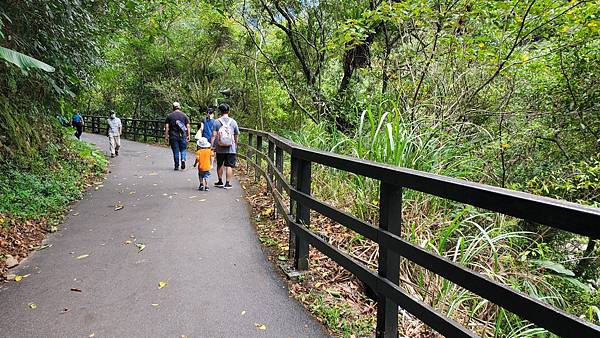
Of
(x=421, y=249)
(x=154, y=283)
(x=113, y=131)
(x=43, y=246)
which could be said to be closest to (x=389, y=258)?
(x=421, y=249)

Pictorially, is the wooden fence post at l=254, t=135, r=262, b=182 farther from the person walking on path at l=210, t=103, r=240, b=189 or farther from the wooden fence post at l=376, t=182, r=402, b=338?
the wooden fence post at l=376, t=182, r=402, b=338

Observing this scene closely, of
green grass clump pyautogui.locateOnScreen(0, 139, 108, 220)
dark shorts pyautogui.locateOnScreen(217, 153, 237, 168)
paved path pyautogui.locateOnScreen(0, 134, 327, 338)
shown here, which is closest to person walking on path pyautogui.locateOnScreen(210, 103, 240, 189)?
dark shorts pyautogui.locateOnScreen(217, 153, 237, 168)

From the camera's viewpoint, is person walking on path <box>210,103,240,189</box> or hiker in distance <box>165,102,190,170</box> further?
hiker in distance <box>165,102,190,170</box>

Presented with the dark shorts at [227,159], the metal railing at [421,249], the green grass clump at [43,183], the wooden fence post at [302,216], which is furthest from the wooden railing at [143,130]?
the metal railing at [421,249]

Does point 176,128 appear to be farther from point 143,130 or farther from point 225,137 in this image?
point 143,130

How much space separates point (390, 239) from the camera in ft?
8.42

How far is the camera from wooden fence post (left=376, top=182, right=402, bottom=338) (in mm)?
2588

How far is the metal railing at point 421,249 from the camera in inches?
61.9

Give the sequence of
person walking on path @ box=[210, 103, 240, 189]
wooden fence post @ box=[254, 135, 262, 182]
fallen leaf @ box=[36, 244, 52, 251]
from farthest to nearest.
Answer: wooden fence post @ box=[254, 135, 262, 182], person walking on path @ box=[210, 103, 240, 189], fallen leaf @ box=[36, 244, 52, 251]

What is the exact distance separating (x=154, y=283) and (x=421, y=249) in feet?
9.20

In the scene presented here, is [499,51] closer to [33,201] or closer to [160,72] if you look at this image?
[33,201]

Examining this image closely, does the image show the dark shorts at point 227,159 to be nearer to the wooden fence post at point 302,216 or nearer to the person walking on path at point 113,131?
the wooden fence post at point 302,216

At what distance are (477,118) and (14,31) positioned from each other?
25.4 feet

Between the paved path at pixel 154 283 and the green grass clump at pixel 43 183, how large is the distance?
0.55 m
